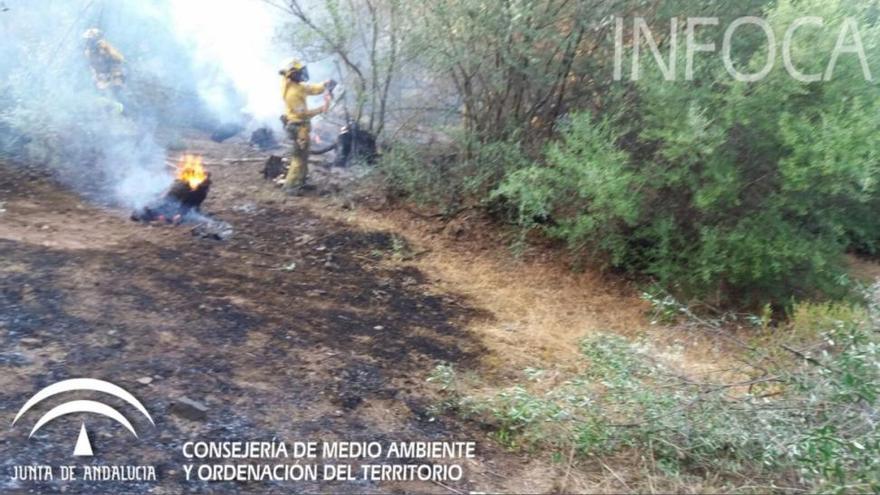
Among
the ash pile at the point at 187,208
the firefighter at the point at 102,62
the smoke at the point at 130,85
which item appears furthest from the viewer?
the firefighter at the point at 102,62

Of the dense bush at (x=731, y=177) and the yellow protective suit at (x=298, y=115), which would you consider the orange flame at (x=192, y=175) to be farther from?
the dense bush at (x=731, y=177)

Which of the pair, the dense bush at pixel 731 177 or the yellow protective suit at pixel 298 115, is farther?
the yellow protective suit at pixel 298 115

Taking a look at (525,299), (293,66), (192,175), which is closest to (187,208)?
(192,175)

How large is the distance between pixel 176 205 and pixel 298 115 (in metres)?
2.14

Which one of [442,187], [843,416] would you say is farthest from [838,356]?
[442,187]

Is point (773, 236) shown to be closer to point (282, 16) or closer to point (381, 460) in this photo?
point (381, 460)

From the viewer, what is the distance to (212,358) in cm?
522

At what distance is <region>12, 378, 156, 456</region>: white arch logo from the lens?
413 cm

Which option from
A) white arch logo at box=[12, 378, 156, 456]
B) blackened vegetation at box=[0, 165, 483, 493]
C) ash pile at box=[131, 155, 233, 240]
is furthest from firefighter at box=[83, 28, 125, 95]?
white arch logo at box=[12, 378, 156, 456]

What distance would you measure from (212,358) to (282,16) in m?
6.77

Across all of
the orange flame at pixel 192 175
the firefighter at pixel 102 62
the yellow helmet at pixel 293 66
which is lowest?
the orange flame at pixel 192 175

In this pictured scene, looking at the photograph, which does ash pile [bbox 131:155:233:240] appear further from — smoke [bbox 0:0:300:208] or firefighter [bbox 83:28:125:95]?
firefighter [bbox 83:28:125:95]

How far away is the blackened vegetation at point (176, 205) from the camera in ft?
26.3

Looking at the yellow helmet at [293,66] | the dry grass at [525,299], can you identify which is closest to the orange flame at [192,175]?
the dry grass at [525,299]
